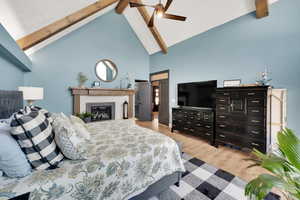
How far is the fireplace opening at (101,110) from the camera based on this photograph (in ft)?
14.6

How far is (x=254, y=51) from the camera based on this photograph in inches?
112

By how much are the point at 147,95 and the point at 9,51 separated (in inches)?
184

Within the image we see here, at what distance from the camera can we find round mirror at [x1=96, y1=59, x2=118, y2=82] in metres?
4.64

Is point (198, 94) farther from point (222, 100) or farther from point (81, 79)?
point (81, 79)

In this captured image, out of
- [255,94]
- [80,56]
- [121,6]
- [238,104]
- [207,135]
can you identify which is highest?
[121,6]

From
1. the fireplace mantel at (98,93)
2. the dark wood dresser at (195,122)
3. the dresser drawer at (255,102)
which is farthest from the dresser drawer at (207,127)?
the fireplace mantel at (98,93)

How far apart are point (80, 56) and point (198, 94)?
409 centimetres

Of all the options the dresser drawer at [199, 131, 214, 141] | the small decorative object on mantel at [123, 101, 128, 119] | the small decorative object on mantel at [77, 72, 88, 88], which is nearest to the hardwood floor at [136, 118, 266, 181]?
the dresser drawer at [199, 131, 214, 141]

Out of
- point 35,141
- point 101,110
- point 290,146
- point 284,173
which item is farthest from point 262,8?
point 101,110

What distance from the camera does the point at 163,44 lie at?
4.92 metres

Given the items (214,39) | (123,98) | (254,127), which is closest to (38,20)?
(123,98)

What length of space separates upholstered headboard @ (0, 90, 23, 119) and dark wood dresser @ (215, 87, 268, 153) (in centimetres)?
393

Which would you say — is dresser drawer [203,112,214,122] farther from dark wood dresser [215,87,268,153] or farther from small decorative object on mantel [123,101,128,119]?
small decorative object on mantel [123,101,128,119]

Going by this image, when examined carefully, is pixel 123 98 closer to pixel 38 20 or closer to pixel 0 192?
pixel 38 20
